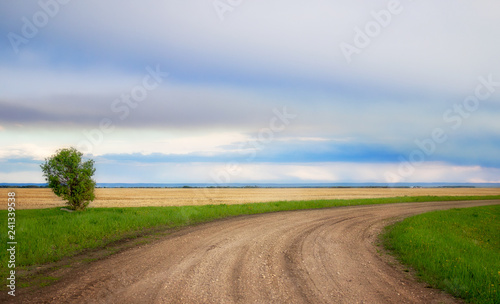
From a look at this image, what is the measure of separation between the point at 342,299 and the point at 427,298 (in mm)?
2401

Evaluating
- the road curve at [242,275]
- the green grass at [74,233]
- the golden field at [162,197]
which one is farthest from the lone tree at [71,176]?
the golden field at [162,197]

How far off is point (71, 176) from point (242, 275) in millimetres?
21355

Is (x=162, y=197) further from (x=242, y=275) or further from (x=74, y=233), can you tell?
(x=242, y=275)

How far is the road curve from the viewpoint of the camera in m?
7.18

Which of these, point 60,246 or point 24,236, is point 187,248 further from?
point 24,236

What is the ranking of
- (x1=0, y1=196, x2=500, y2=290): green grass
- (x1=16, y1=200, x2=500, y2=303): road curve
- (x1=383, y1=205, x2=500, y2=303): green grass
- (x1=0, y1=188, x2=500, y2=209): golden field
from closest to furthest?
(x1=16, y1=200, x2=500, y2=303): road curve < (x1=383, y1=205, x2=500, y2=303): green grass < (x1=0, y1=196, x2=500, y2=290): green grass < (x1=0, y1=188, x2=500, y2=209): golden field

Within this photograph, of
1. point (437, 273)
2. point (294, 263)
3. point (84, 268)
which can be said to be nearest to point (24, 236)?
point (84, 268)

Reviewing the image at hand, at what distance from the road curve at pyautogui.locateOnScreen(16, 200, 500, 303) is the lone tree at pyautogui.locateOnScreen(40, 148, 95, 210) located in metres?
14.6

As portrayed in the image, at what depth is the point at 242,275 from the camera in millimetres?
8664

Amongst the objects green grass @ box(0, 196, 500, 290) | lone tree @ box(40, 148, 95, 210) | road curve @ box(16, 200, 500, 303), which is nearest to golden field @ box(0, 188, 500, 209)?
lone tree @ box(40, 148, 95, 210)

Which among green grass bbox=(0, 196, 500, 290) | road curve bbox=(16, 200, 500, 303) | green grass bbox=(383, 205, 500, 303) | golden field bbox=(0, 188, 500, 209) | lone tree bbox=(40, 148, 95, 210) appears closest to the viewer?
road curve bbox=(16, 200, 500, 303)

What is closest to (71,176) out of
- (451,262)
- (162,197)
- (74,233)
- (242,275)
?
(74,233)

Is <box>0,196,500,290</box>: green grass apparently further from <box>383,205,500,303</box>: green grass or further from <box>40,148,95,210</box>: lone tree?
<box>383,205,500,303</box>: green grass

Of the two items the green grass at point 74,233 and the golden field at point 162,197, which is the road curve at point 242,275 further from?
the golden field at point 162,197
